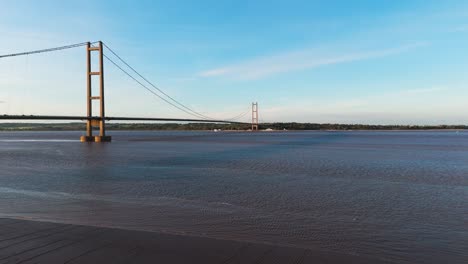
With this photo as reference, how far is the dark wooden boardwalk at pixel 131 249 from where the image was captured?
3232 mm

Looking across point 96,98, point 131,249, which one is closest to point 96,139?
point 96,98

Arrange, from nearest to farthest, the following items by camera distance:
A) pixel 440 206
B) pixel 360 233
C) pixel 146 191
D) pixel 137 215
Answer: pixel 360 233
pixel 137 215
pixel 440 206
pixel 146 191

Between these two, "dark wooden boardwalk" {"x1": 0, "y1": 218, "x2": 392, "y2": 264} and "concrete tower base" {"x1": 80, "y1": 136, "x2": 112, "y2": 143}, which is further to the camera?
"concrete tower base" {"x1": 80, "y1": 136, "x2": 112, "y2": 143}

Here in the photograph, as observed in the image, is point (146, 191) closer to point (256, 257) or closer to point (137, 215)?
point (137, 215)

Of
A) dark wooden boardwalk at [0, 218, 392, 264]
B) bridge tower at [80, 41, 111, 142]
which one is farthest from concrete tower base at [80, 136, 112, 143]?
dark wooden boardwalk at [0, 218, 392, 264]

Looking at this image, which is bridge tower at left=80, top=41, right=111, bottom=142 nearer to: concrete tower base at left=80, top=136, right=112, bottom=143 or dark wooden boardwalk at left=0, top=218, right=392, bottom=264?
concrete tower base at left=80, top=136, right=112, bottom=143

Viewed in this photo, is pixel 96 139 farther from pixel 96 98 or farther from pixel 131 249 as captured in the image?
pixel 131 249

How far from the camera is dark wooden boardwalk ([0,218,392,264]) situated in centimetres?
323

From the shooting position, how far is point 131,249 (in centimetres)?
353

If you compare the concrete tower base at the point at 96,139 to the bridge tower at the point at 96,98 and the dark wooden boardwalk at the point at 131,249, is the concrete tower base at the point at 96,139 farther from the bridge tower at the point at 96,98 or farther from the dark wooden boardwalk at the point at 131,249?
the dark wooden boardwalk at the point at 131,249

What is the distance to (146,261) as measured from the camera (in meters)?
3.17

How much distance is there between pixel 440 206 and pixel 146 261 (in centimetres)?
574

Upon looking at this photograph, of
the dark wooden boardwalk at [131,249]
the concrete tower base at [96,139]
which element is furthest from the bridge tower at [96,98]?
the dark wooden boardwalk at [131,249]

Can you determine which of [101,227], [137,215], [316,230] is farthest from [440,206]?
[101,227]
